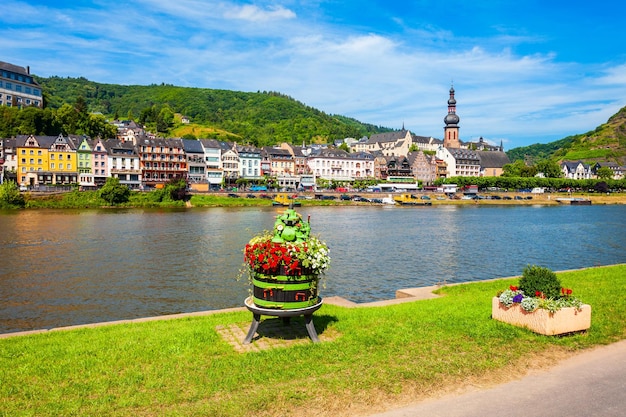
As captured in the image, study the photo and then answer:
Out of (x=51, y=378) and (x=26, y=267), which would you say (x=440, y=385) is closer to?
(x=51, y=378)

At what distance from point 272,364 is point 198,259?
25712 millimetres

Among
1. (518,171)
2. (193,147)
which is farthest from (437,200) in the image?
(193,147)

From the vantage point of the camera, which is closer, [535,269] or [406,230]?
[535,269]

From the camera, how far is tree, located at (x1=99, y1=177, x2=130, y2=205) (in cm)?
8531

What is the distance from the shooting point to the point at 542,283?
35.3ft

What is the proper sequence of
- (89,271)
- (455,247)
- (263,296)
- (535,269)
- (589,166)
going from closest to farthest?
(263,296) < (535,269) < (89,271) < (455,247) < (589,166)

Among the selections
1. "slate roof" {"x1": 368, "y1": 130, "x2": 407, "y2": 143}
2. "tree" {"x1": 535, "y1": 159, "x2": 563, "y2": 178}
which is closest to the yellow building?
"slate roof" {"x1": 368, "y1": 130, "x2": 407, "y2": 143}

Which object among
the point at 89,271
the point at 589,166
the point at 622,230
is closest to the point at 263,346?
the point at 89,271

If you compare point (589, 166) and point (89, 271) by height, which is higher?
point (589, 166)

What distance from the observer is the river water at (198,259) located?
845 inches

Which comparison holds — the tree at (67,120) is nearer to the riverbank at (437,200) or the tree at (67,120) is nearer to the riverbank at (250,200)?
the riverbank at (250,200)

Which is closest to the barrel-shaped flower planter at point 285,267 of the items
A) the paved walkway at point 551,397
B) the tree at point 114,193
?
the paved walkway at point 551,397

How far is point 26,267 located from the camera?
98.5 feet

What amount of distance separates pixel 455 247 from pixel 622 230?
94.2 ft
